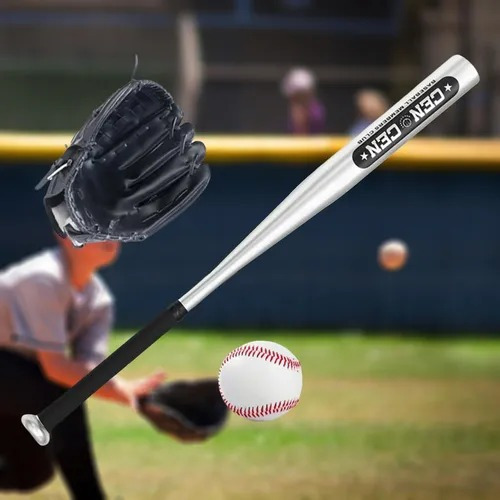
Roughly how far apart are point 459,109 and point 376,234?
1845 mm

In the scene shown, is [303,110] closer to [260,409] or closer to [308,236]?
[308,236]

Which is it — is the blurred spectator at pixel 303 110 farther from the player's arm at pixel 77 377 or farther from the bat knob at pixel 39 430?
the bat knob at pixel 39 430

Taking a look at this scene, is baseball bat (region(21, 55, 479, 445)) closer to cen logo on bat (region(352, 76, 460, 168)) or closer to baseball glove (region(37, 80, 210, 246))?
cen logo on bat (region(352, 76, 460, 168))

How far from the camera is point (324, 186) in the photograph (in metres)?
2.96

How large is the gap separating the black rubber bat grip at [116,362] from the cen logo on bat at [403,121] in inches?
22.8

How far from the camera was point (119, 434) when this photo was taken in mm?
4488

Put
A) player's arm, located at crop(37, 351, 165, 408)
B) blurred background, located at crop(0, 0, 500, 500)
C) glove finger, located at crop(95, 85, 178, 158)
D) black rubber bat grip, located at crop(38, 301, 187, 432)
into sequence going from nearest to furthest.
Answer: black rubber bat grip, located at crop(38, 301, 187, 432) < glove finger, located at crop(95, 85, 178, 158) < player's arm, located at crop(37, 351, 165, 408) < blurred background, located at crop(0, 0, 500, 500)

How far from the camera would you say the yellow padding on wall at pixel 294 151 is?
5.76 meters

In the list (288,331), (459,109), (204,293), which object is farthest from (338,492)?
(459,109)

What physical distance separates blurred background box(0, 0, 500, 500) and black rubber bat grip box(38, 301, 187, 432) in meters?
1.05

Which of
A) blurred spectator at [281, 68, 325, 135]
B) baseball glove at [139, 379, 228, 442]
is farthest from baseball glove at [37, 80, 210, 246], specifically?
blurred spectator at [281, 68, 325, 135]

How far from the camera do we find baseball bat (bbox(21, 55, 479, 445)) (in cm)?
285

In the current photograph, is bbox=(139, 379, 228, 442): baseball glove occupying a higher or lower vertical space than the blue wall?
higher

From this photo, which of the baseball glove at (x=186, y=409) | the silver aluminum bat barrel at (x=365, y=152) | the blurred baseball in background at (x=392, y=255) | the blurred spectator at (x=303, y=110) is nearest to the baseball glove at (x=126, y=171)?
the silver aluminum bat barrel at (x=365, y=152)
